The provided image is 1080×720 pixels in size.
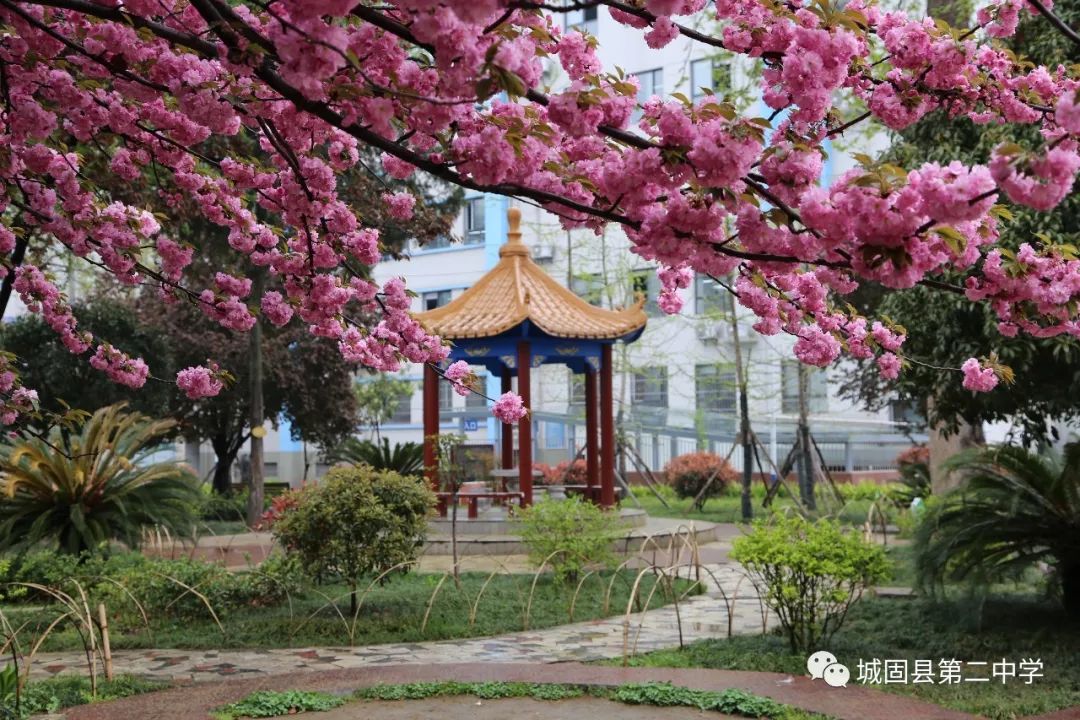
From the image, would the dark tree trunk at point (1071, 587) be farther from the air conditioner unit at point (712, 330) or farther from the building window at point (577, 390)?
the building window at point (577, 390)

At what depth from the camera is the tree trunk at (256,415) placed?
687 inches

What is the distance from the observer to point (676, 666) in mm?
6727

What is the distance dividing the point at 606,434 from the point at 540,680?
10.1 meters

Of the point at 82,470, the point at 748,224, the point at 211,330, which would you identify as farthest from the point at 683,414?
the point at 748,224

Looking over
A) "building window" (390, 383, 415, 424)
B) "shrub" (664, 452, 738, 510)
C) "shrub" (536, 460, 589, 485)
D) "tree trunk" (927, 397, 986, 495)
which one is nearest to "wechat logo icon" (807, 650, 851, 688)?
"tree trunk" (927, 397, 986, 495)

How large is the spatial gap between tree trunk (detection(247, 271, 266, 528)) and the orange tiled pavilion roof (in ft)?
11.2

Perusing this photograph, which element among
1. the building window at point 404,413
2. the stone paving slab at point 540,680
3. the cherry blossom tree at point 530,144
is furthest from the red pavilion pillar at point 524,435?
the building window at point 404,413

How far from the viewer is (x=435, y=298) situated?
34688 mm

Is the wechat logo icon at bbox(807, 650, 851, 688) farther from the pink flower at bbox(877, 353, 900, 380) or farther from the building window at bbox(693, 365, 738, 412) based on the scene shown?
the building window at bbox(693, 365, 738, 412)

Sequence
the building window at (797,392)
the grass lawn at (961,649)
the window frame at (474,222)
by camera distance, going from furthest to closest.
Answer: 1. the window frame at (474,222)
2. the building window at (797,392)
3. the grass lawn at (961,649)

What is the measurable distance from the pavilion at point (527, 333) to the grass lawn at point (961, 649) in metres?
6.65

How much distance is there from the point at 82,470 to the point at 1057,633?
8130 mm

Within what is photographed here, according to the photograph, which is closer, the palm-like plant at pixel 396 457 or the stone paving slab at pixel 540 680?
the stone paving slab at pixel 540 680

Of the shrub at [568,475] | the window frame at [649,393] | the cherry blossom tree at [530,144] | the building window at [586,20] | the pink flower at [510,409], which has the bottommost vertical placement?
the shrub at [568,475]
